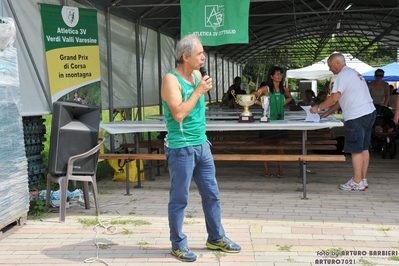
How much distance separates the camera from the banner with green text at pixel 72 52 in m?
7.13

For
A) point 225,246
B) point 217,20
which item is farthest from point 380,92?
point 225,246

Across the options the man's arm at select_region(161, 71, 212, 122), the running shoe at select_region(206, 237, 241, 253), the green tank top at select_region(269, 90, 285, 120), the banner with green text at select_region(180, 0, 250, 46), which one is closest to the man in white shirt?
the green tank top at select_region(269, 90, 285, 120)

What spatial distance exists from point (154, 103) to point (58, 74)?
4.83m

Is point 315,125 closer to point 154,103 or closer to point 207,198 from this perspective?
point 207,198

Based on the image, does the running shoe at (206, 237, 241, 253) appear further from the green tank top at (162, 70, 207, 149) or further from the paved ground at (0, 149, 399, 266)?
the green tank top at (162, 70, 207, 149)

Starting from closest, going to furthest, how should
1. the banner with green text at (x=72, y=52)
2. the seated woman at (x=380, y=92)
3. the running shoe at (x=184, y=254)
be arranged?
the running shoe at (x=184, y=254), the banner with green text at (x=72, y=52), the seated woman at (x=380, y=92)

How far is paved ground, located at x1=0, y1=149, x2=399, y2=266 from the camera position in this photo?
4297mm

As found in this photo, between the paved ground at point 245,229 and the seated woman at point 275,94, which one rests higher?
the seated woman at point 275,94

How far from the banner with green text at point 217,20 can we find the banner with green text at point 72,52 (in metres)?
1.32

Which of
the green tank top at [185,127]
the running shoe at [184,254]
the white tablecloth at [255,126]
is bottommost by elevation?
the running shoe at [184,254]

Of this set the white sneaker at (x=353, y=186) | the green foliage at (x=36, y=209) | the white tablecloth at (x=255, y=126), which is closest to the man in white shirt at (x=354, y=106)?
the white sneaker at (x=353, y=186)

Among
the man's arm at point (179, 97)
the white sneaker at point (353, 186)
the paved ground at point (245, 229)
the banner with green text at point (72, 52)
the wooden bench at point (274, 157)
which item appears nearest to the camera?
the man's arm at point (179, 97)

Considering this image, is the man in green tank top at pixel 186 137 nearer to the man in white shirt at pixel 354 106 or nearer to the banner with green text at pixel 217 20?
the man in white shirt at pixel 354 106

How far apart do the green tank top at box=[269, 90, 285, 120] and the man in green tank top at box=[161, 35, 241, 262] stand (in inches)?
130
